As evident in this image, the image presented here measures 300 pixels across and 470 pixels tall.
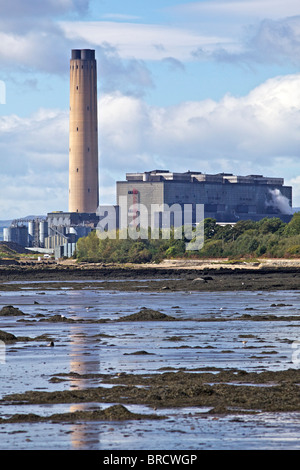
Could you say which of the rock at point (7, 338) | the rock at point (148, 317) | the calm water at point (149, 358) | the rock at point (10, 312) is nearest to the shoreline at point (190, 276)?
the calm water at point (149, 358)

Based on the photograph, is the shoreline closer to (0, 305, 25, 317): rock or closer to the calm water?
the calm water

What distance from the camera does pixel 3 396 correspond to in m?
24.6

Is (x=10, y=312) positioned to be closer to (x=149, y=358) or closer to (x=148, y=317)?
(x=148, y=317)

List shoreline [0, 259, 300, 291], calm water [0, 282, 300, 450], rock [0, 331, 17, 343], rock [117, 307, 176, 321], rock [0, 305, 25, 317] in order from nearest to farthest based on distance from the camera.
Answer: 1. calm water [0, 282, 300, 450]
2. rock [0, 331, 17, 343]
3. rock [117, 307, 176, 321]
4. rock [0, 305, 25, 317]
5. shoreline [0, 259, 300, 291]

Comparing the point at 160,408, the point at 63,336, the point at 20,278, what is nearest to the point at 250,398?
the point at 160,408

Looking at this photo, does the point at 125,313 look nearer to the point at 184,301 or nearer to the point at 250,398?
the point at 184,301

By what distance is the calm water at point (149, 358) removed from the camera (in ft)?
63.1

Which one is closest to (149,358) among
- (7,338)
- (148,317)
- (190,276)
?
(7,338)

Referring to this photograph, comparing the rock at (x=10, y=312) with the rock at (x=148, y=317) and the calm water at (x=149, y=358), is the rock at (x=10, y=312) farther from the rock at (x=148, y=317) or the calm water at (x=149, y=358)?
the rock at (x=148, y=317)

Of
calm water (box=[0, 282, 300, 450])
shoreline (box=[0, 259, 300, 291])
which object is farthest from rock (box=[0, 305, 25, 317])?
shoreline (box=[0, 259, 300, 291])

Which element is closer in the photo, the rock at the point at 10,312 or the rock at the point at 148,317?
the rock at the point at 148,317

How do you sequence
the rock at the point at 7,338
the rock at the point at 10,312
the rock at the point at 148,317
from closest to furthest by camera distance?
the rock at the point at 7,338 → the rock at the point at 148,317 → the rock at the point at 10,312

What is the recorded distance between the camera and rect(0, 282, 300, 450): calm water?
19219 millimetres

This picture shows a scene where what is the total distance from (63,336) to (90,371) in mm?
12579
